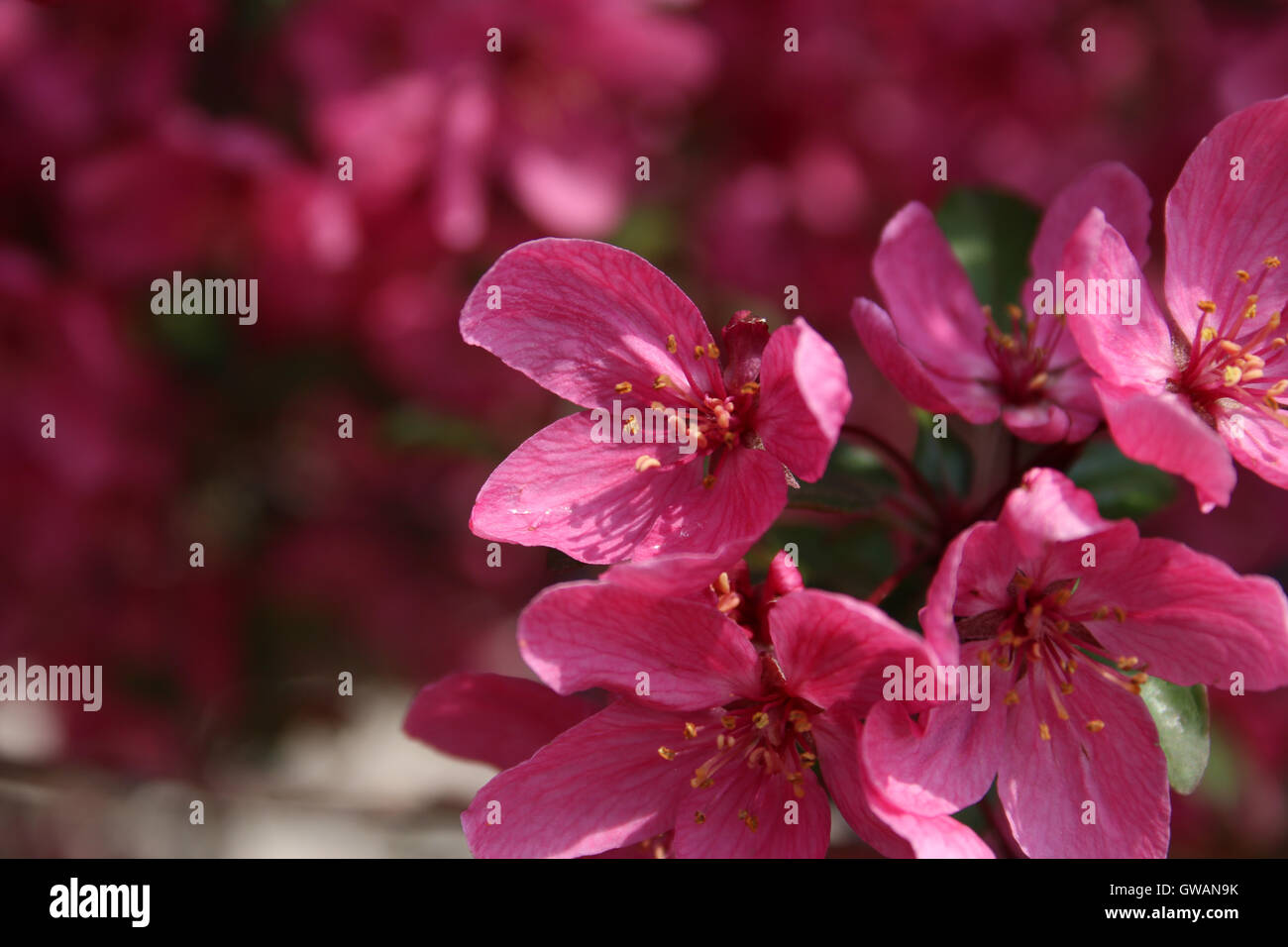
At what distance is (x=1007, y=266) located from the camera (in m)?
1.60

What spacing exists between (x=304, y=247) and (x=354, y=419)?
69 cm

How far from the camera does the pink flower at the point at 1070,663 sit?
3.51ft

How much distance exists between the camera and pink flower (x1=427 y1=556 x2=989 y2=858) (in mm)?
1080

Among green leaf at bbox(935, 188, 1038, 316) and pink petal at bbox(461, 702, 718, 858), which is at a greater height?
green leaf at bbox(935, 188, 1038, 316)

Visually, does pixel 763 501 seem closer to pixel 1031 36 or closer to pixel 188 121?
pixel 188 121

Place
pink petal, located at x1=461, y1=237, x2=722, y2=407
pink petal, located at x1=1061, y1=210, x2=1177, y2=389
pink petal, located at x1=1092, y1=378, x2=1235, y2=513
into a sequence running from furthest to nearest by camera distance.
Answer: pink petal, located at x1=461, y1=237, x2=722, y2=407, pink petal, located at x1=1061, y1=210, x2=1177, y2=389, pink petal, located at x1=1092, y1=378, x2=1235, y2=513

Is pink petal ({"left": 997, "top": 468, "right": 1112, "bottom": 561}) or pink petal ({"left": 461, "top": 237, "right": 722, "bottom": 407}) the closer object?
pink petal ({"left": 997, "top": 468, "right": 1112, "bottom": 561})

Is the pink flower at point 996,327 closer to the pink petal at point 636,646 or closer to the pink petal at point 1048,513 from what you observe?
the pink petal at point 1048,513

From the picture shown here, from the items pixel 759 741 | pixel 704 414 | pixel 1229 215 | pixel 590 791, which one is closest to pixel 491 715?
pixel 590 791

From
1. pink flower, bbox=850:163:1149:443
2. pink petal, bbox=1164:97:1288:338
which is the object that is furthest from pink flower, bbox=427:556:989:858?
pink petal, bbox=1164:97:1288:338

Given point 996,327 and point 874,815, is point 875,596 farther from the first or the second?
point 996,327

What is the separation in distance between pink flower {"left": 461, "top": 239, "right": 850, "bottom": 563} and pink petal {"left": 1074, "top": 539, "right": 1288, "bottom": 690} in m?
0.36

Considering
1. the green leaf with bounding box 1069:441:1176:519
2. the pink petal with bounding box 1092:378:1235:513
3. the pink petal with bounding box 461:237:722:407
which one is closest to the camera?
the pink petal with bounding box 1092:378:1235:513

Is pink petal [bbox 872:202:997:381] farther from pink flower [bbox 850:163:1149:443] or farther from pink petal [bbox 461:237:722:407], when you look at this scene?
pink petal [bbox 461:237:722:407]
